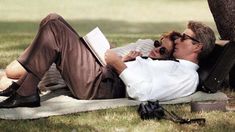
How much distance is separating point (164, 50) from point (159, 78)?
517mm

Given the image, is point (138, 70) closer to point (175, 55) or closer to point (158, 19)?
point (175, 55)

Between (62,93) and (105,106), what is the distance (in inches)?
28.4

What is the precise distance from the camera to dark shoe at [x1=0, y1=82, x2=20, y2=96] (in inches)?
249

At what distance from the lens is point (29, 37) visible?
12711 millimetres

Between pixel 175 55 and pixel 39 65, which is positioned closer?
pixel 39 65

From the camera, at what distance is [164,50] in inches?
264

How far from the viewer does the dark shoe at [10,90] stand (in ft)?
20.8

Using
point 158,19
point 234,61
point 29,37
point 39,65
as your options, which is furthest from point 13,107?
point 158,19

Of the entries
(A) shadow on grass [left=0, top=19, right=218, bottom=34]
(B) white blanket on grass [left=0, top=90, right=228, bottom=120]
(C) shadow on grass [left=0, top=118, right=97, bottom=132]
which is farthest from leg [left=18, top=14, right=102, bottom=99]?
(A) shadow on grass [left=0, top=19, right=218, bottom=34]

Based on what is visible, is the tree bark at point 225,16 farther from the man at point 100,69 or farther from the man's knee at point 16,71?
the man's knee at point 16,71

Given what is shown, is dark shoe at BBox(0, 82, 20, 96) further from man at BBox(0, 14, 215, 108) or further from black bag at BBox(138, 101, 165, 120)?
black bag at BBox(138, 101, 165, 120)

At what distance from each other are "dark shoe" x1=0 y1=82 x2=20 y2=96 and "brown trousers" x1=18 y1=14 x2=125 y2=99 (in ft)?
1.15

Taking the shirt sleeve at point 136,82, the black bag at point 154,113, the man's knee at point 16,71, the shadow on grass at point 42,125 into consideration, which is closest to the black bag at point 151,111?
the black bag at point 154,113

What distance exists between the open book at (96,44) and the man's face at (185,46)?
0.73 metres
